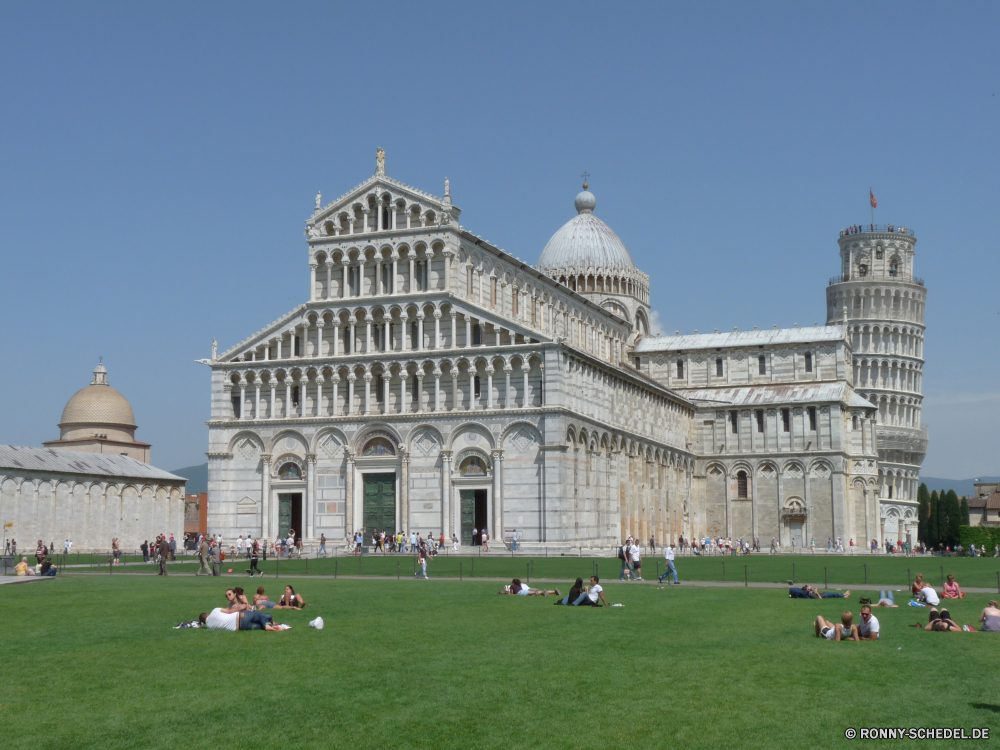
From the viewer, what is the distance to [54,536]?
3172 inches

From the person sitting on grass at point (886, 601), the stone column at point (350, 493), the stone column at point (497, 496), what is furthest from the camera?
the stone column at point (350, 493)

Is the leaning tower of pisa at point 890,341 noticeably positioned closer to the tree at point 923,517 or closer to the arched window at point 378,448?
the tree at point 923,517

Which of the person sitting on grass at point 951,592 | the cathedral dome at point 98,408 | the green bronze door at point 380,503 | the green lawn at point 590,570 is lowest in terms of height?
the green lawn at point 590,570

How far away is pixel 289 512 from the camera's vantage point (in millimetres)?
75125

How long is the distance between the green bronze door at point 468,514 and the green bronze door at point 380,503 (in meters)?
4.90

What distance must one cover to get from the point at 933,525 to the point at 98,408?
89.4m

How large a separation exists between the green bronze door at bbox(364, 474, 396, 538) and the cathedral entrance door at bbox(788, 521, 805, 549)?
130 feet

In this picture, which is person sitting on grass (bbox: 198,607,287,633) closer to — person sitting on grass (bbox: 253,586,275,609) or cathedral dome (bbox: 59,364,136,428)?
person sitting on grass (bbox: 253,586,275,609)

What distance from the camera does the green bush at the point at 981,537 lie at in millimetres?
108125

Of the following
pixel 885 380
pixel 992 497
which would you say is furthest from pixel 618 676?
pixel 992 497

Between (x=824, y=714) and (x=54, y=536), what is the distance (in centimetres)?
7420

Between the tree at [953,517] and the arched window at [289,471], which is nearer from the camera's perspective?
the arched window at [289,471]

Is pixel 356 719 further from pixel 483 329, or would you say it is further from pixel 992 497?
pixel 992 497

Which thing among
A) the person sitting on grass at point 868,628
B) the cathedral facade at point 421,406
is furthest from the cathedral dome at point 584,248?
the person sitting on grass at point 868,628
